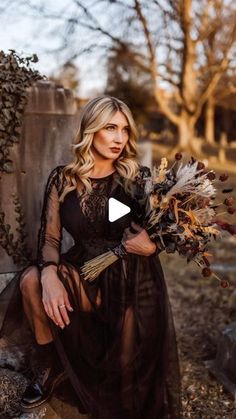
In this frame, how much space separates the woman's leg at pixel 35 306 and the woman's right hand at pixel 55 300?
0.07 meters

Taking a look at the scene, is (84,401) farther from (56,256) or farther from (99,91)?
(99,91)

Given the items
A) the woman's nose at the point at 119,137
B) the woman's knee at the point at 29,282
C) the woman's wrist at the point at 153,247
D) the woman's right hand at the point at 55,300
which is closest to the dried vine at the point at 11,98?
the woman's nose at the point at 119,137

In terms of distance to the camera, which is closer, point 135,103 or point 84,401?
point 84,401

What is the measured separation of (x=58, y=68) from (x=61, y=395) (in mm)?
14002

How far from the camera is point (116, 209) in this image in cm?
276

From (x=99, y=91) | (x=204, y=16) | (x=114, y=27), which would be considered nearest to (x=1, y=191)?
(x=114, y=27)

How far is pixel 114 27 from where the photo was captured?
14867 millimetres

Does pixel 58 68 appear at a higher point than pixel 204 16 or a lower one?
lower

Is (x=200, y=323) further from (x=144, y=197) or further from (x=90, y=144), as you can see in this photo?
(x=90, y=144)

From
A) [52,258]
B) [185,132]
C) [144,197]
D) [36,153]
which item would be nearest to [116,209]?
[144,197]

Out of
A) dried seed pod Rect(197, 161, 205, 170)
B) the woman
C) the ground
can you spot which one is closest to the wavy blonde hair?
the woman

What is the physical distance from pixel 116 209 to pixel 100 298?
516mm

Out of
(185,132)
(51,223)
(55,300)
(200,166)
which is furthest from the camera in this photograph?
(185,132)

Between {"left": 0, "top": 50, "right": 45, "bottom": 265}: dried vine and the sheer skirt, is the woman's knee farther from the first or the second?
{"left": 0, "top": 50, "right": 45, "bottom": 265}: dried vine
